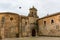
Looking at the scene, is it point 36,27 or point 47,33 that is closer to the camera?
point 47,33

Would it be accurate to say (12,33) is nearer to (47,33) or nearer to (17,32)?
(17,32)

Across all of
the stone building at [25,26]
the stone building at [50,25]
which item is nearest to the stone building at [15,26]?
the stone building at [25,26]

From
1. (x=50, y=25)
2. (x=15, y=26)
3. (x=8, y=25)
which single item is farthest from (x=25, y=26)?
(x=50, y=25)

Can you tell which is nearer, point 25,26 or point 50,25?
point 50,25

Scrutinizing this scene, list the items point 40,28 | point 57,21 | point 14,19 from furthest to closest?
point 40,28
point 14,19
point 57,21

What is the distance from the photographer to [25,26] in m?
35.4

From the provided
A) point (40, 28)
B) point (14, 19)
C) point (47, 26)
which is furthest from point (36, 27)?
point (14, 19)

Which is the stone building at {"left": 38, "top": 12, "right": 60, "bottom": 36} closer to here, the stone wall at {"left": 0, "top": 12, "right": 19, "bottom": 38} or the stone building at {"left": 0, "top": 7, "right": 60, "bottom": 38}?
the stone building at {"left": 0, "top": 7, "right": 60, "bottom": 38}

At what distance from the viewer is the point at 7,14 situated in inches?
1260

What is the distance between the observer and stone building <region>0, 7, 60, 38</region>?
31.1 meters

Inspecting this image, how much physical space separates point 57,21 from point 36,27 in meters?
8.92

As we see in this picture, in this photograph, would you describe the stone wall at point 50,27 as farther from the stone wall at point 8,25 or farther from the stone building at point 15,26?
the stone wall at point 8,25

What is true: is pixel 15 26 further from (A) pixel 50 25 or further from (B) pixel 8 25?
(A) pixel 50 25

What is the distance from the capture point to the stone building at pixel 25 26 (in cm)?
3107
